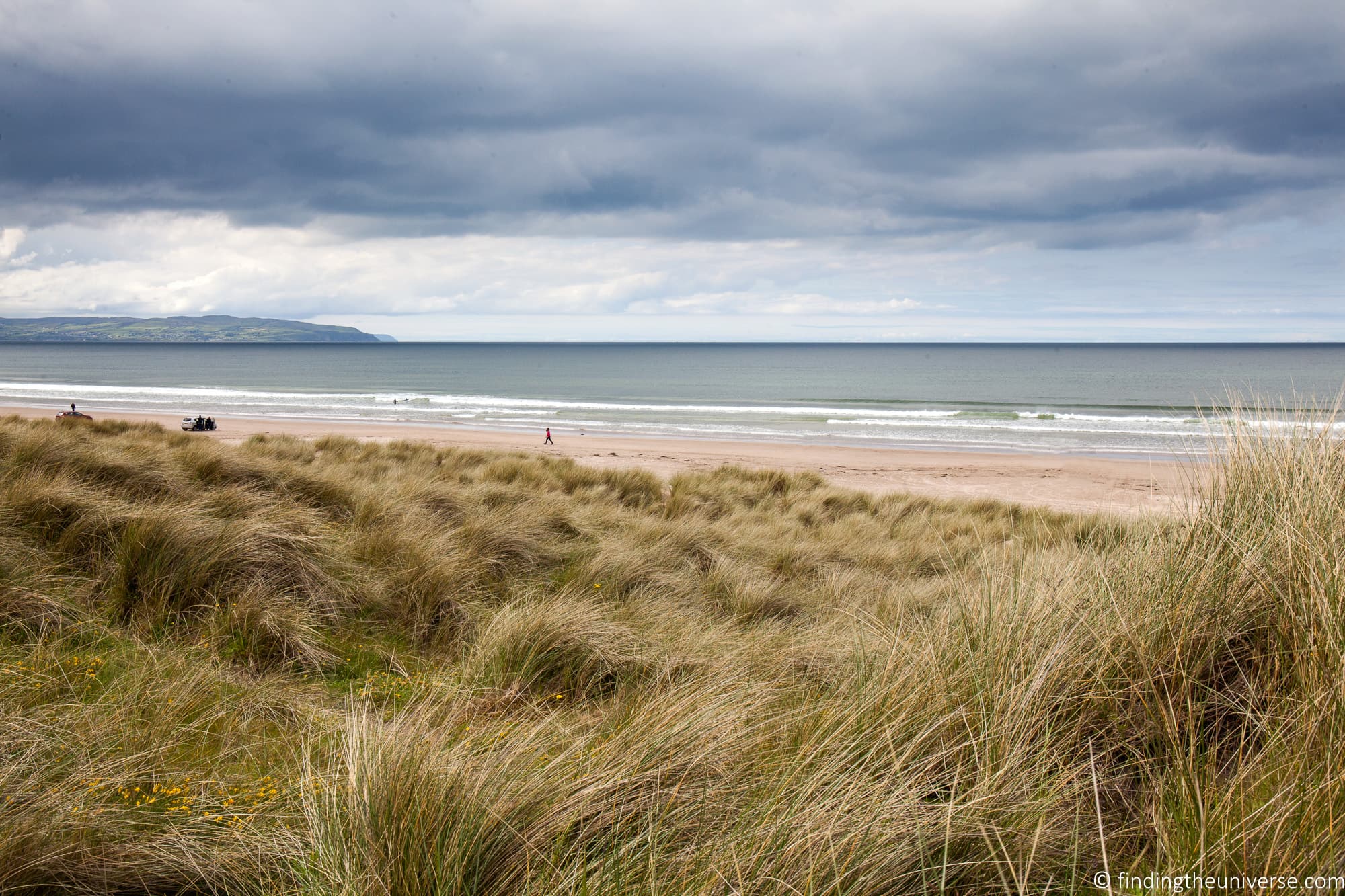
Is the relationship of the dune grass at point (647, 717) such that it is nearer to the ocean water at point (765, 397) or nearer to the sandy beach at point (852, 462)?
the ocean water at point (765, 397)

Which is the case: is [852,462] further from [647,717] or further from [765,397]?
[765,397]

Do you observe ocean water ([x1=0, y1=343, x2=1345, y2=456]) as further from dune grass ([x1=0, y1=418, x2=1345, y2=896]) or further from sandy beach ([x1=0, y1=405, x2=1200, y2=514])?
sandy beach ([x1=0, y1=405, x2=1200, y2=514])

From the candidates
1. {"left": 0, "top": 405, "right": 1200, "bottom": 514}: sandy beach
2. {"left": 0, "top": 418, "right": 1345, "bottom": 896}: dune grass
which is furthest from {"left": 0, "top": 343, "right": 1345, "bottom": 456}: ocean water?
{"left": 0, "top": 405, "right": 1200, "bottom": 514}: sandy beach

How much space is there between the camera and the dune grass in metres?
1.97

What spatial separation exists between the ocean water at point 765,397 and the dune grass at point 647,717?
1996 mm

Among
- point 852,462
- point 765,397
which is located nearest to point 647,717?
point 852,462

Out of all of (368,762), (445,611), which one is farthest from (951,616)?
(445,611)

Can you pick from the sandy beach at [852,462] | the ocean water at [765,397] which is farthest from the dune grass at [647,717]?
the sandy beach at [852,462]

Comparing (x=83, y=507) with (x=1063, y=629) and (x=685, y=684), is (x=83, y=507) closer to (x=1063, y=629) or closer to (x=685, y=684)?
(x=685, y=684)

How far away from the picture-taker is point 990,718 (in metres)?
2.54

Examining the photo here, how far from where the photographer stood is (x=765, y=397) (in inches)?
2429

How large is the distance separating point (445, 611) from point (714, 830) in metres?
3.19

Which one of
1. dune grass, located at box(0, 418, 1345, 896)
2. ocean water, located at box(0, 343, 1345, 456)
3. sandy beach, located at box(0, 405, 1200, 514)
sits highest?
ocean water, located at box(0, 343, 1345, 456)

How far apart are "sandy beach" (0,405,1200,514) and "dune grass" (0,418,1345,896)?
1274 cm
